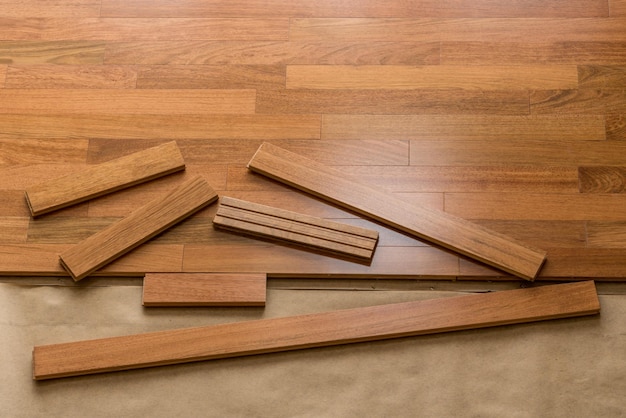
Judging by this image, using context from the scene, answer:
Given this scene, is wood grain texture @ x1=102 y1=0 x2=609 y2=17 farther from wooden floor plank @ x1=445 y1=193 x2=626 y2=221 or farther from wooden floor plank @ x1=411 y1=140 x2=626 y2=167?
wooden floor plank @ x1=445 y1=193 x2=626 y2=221

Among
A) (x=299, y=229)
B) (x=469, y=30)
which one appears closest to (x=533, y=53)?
(x=469, y=30)

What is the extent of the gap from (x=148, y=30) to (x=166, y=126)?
12.8 inches

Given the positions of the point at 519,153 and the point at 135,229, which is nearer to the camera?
the point at 135,229

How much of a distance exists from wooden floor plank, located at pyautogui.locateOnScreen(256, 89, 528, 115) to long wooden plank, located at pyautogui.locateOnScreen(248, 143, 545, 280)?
0.15 m

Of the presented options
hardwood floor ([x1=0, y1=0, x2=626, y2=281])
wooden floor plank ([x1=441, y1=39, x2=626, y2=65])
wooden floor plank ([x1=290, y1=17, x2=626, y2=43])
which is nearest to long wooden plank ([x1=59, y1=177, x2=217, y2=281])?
hardwood floor ([x1=0, y1=0, x2=626, y2=281])

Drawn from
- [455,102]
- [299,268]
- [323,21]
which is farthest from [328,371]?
[323,21]

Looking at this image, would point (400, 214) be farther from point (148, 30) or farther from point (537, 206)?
point (148, 30)

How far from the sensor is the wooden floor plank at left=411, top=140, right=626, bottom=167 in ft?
7.50

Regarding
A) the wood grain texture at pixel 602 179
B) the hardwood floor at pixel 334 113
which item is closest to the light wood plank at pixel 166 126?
the hardwood floor at pixel 334 113

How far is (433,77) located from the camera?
2.40 metres

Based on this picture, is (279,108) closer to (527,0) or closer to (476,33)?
(476,33)

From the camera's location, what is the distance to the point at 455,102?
2365 mm

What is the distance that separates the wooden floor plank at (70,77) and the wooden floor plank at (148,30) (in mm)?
99

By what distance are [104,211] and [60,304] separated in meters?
0.26
